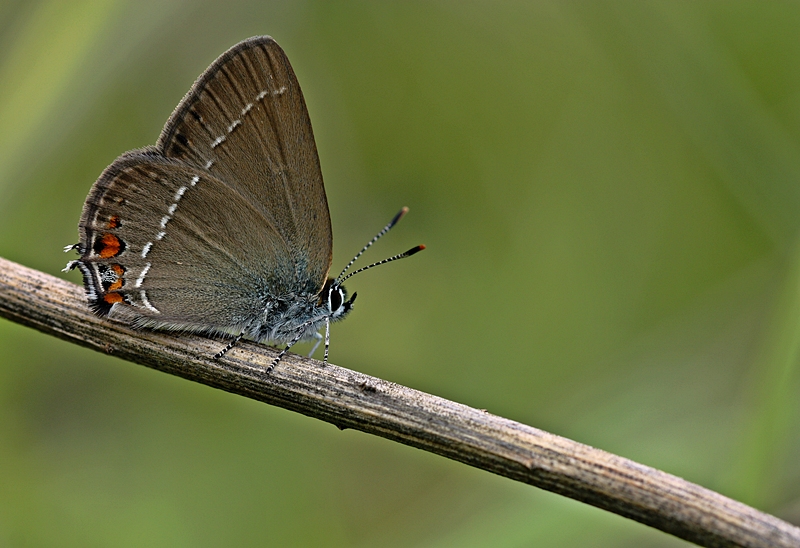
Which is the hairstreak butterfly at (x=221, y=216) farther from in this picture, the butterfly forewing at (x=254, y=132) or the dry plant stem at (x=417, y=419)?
the dry plant stem at (x=417, y=419)

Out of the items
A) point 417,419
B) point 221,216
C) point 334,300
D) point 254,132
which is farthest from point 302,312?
point 417,419

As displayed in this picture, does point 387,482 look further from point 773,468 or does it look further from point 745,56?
point 745,56

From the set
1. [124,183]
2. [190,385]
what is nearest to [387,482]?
[190,385]

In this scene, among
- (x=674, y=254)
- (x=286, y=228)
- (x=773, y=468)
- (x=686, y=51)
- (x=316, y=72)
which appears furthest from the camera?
(x=316, y=72)

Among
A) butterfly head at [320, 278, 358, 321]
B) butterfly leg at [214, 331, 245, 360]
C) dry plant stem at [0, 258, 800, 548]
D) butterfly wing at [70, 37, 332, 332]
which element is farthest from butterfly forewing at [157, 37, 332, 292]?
dry plant stem at [0, 258, 800, 548]

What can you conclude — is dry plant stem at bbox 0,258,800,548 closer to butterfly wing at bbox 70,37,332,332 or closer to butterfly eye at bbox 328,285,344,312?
butterfly wing at bbox 70,37,332,332

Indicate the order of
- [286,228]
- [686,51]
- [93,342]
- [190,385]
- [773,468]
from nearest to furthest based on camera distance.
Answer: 1. [773,468]
2. [93,342]
3. [286,228]
4. [190,385]
5. [686,51]
